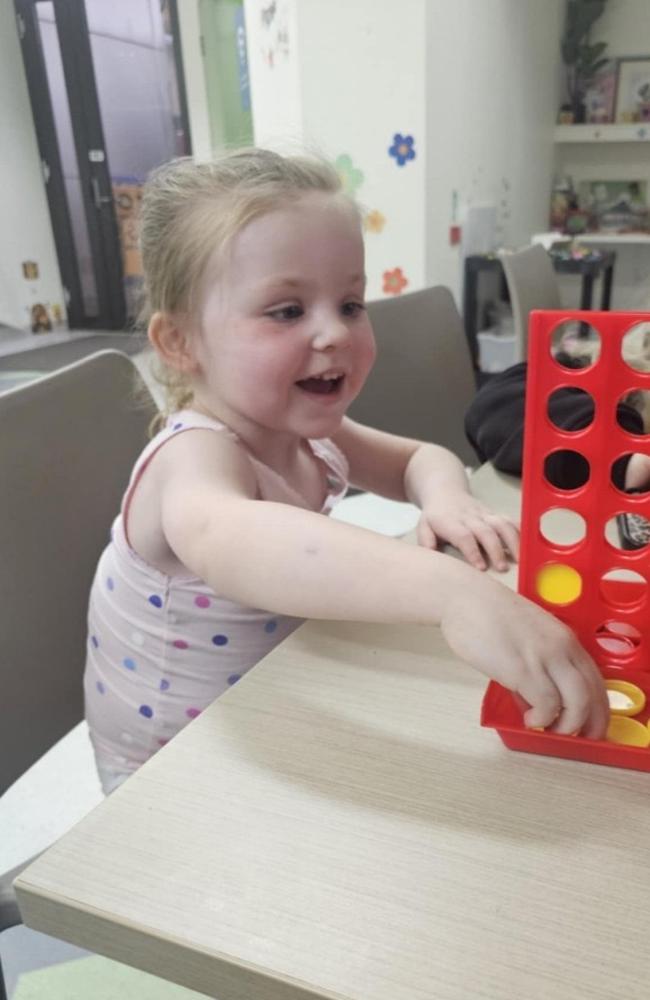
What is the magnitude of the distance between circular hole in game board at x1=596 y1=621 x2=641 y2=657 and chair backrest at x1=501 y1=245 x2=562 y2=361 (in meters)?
1.18

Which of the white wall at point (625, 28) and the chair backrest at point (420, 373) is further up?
the white wall at point (625, 28)

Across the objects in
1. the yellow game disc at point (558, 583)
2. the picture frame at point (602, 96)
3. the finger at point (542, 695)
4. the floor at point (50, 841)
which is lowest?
the floor at point (50, 841)

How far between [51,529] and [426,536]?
0.33m

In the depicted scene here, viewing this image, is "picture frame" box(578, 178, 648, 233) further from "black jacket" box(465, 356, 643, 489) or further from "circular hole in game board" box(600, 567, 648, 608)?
"circular hole in game board" box(600, 567, 648, 608)

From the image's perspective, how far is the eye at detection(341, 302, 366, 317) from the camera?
0.63m

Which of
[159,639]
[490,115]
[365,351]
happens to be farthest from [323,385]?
[490,115]

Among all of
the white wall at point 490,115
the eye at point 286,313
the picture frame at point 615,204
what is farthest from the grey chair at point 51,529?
the picture frame at point 615,204

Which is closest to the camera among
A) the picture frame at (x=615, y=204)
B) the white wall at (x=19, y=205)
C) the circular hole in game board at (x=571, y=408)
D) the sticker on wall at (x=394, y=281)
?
the circular hole in game board at (x=571, y=408)

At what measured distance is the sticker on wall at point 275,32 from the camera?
7.64 feet

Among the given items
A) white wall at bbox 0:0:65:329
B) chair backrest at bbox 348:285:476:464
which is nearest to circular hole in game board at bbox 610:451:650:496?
chair backrest at bbox 348:285:476:464

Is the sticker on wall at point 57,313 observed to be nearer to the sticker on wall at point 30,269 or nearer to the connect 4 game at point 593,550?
the sticker on wall at point 30,269

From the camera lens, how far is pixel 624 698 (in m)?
0.41

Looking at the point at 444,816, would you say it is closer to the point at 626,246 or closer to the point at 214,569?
the point at 214,569

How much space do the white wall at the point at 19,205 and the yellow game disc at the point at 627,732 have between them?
16.2 ft
